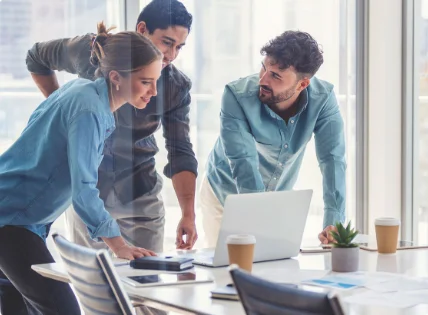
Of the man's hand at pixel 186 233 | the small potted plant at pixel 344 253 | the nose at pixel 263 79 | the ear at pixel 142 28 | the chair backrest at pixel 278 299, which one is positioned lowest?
the man's hand at pixel 186 233

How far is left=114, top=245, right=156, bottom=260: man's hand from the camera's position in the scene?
2.60 m

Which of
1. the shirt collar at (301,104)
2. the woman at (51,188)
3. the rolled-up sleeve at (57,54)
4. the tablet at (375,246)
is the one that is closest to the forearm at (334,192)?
the shirt collar at (301,104)

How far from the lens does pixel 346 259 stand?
241cm

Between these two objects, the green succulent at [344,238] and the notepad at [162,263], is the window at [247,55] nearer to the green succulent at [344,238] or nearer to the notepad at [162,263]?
the notepad at [162,263]

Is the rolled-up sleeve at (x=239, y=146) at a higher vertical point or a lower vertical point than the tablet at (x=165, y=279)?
higher

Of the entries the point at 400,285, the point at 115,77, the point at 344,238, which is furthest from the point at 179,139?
the point at 400,285

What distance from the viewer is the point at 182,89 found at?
12.9 ft

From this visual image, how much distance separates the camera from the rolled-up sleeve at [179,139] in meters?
3.83

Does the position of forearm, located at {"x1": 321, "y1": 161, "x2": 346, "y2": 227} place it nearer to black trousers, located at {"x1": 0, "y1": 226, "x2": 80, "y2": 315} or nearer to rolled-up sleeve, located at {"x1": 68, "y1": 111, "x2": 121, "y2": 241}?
rolled-up sleeve, located at {"x1": 68, "y1": 111, "x2": 121, "y2": 241}

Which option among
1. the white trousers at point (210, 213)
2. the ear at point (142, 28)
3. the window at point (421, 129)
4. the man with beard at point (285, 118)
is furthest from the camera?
the window at point (421, 129)

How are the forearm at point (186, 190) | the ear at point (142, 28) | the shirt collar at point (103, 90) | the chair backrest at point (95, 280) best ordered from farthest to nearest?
the forearm at point (186, 190)
the ear at point (142, 28)
the shirt collar at point (103, 90)
the chair backrest at point (95, 280)

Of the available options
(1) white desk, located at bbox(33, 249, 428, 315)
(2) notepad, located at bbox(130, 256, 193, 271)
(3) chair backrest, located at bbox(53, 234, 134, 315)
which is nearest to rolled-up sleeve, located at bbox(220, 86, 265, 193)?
(1) white desk, located at bbox(33, 249, 428, 315)

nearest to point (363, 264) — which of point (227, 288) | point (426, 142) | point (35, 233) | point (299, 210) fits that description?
point (299, 210)

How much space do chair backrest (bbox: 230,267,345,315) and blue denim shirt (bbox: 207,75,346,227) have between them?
5.46 feet
